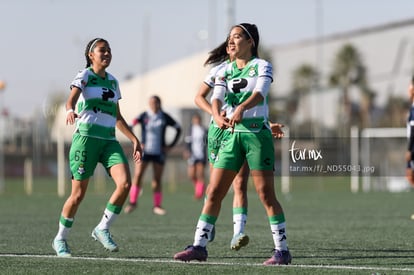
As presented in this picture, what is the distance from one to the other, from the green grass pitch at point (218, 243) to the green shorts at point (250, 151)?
0.94 m

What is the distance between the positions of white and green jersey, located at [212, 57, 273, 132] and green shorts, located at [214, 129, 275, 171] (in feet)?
0.23

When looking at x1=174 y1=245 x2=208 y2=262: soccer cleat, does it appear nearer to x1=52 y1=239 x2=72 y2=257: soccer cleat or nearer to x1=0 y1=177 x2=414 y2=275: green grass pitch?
x1=0 y1=177 x2=414 y2=275: green grass pitch

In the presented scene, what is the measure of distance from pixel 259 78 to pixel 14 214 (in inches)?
415

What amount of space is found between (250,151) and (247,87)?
600 millimetres

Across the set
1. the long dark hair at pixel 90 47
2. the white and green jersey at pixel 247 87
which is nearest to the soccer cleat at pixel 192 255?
the white and green jersey at pixel 247 87

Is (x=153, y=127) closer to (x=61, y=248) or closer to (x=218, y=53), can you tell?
(x=218, y=53)

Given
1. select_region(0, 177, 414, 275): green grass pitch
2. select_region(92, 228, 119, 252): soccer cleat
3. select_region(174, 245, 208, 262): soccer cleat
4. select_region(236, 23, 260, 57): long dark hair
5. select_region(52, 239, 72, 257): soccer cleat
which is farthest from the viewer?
select_region(92, 228, 119, 252): soccer cleat

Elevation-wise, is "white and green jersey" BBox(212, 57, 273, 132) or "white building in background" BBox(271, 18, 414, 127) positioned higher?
"white building in background" BBox(271, 18, 414, 127)

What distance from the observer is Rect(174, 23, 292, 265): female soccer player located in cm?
935

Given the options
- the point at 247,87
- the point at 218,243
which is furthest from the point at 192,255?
the point at 218,243

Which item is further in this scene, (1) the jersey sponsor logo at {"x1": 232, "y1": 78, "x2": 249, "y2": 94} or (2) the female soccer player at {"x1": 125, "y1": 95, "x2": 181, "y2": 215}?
(2) the female soccer player at {"x1": 125, "y1": 95, "x2": 181, "y2": 215}

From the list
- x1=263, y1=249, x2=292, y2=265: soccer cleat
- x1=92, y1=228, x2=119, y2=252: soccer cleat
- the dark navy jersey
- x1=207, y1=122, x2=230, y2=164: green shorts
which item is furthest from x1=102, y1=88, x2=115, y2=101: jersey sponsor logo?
the dark navy jersey

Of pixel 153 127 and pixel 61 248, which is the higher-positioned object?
pixel 153 127

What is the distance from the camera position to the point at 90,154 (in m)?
10.6
